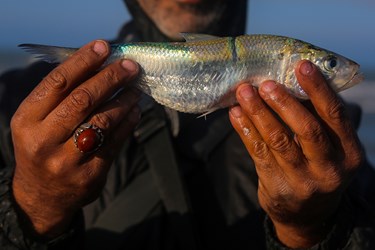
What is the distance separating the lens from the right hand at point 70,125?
2156 mm

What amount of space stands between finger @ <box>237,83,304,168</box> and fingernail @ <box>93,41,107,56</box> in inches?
19.9

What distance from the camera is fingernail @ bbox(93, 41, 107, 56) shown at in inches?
86.0

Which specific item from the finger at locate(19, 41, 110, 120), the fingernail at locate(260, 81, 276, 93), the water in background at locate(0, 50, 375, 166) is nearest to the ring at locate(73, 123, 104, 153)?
the finger at locate(19, 41, 110, 120)

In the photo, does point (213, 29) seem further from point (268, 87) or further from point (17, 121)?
point (17, 121)

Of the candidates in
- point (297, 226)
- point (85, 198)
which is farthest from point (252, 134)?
point (85, 198)

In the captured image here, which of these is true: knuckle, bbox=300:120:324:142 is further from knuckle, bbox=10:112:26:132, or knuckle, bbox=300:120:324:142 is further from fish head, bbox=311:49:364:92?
knuckle, bbox=10:112:26:132

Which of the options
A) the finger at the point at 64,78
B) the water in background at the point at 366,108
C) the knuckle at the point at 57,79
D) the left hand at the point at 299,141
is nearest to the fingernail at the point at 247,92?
the left hand at the point at 299,141

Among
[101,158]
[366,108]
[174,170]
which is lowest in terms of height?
[366,108]

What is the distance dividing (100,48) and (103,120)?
261mm

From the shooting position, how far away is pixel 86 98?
215 centimetres

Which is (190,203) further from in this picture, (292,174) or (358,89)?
(358,89)

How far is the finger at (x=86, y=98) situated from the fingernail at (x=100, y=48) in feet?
0.19

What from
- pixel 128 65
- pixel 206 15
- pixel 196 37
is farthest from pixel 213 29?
pixel 128 65

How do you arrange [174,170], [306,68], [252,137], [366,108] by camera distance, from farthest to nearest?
[366,108] → [174,170] → [252,137] → [306,68]
